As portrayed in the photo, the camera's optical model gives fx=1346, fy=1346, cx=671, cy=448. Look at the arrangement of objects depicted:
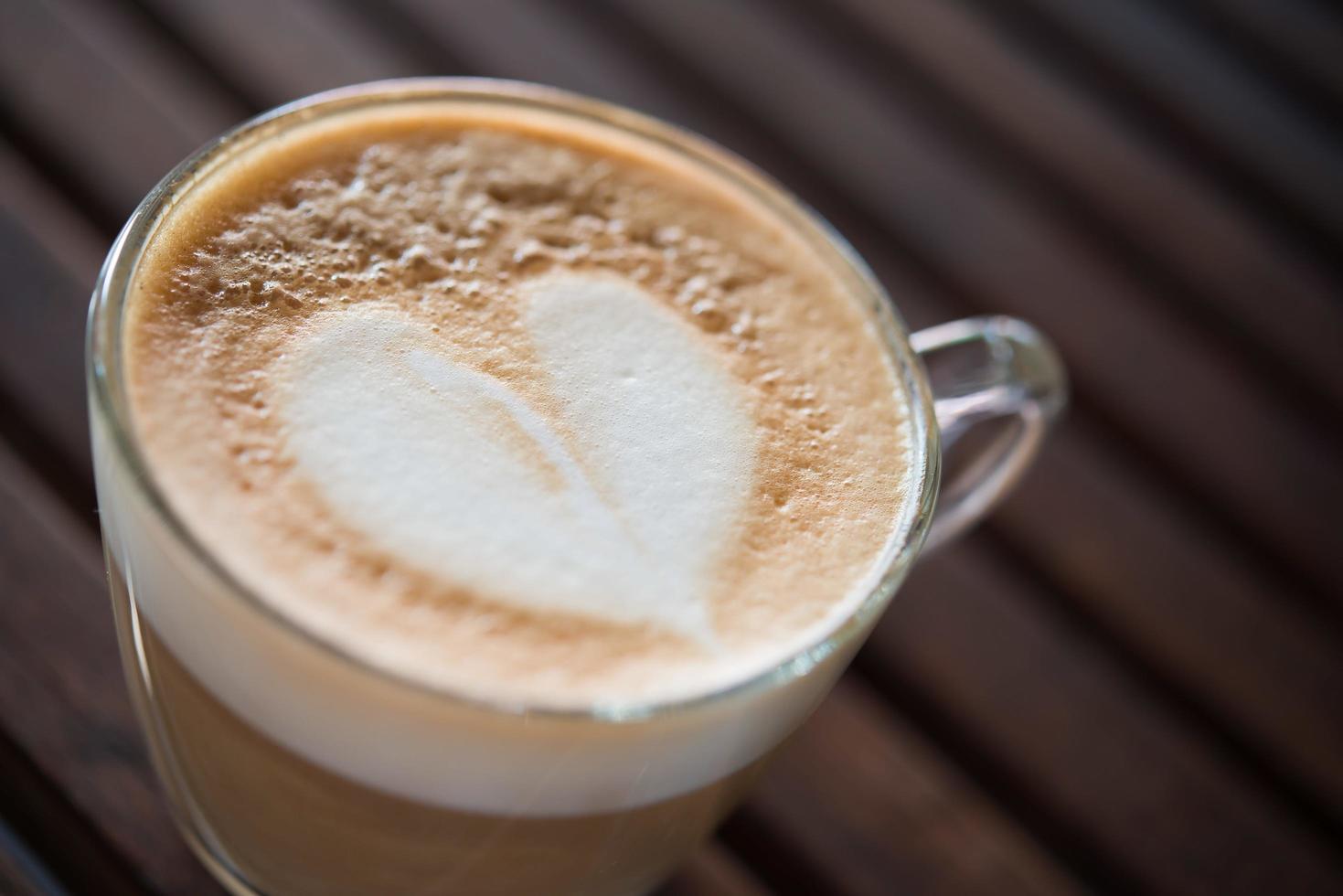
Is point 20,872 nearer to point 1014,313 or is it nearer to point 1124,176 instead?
point 1014,313

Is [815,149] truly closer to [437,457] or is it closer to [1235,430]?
[1235,430]

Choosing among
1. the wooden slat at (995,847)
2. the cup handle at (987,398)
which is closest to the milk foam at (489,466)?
the cup handle at (987,398)

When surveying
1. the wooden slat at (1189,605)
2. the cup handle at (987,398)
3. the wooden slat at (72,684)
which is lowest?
the wooden slat at (72,684)

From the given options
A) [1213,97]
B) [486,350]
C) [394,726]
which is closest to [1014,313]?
[1213,97]

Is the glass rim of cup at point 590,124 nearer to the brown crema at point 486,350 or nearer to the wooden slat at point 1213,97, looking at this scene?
the brown crema at point 486,350

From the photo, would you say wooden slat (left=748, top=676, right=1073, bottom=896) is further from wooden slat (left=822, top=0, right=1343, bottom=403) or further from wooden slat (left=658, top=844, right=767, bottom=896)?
wooden slat (left=822, top=0, right=1343, bottom=403)

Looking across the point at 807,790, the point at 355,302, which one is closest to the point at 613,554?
the point at 355,302
